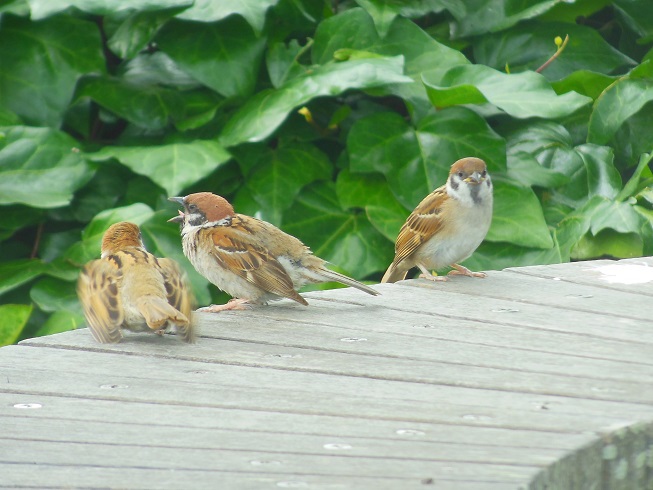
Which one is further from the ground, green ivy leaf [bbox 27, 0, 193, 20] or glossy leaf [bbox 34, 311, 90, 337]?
green ivy leaf [bbox 27, 0, 193, 20]

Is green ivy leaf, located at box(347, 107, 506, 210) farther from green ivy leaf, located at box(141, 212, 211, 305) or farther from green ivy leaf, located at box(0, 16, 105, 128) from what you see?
green ivy leaf, located at box(0, 16, 105, 128)

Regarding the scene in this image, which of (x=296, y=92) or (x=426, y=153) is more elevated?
(x=296, y=92)

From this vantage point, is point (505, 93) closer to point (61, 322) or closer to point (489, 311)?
point (489, 311)

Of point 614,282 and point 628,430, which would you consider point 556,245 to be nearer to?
point 614,282

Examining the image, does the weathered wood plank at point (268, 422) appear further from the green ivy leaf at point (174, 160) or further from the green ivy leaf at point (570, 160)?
the green ivy leaf at point (570, 160)

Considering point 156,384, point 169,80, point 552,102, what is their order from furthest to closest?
point 169,80 < point 552,102 < point 156,384

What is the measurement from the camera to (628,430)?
1.59 m

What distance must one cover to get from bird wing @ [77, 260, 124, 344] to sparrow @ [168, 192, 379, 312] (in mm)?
361

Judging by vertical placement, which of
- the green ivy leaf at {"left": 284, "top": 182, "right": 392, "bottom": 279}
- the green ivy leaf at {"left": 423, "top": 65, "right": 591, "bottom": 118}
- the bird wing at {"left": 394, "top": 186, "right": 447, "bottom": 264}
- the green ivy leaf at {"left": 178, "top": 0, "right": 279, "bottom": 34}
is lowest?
the green ivy leaf at {"left": 284, "top": 182, "right": 392, "bottom": 279}

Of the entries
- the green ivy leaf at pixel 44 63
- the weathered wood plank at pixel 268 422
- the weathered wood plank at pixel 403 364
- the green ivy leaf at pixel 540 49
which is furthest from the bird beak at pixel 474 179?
the weathered wood plank at pixel 268 422

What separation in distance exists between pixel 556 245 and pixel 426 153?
55 cm

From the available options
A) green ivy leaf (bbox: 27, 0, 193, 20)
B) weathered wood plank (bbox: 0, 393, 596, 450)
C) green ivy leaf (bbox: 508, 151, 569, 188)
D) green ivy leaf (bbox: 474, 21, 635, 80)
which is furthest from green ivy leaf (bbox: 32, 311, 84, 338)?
green ivy leaf (bbox: 474, 21, 635, 80)

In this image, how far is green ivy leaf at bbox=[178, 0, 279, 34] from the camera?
366cm

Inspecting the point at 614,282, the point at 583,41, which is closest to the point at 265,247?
the point at 614,282
